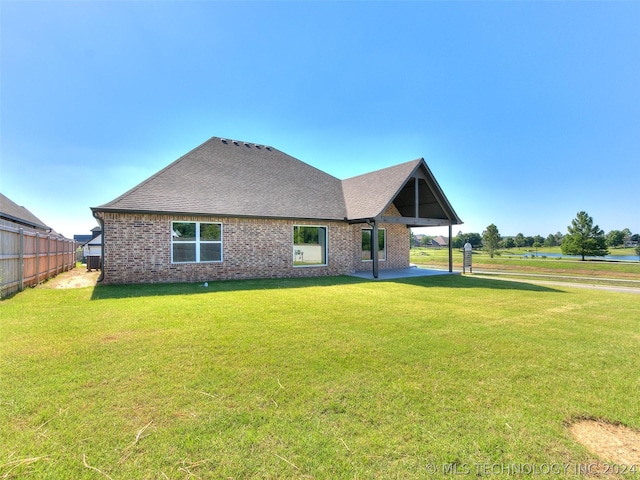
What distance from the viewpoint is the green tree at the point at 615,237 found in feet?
262

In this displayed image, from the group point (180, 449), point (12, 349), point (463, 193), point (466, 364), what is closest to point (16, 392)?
point (12, 349)

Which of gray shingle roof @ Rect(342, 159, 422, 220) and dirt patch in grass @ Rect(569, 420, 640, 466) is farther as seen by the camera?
gray shingle roof @ Rect(342, 159, 422, 220)

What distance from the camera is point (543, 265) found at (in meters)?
32.6

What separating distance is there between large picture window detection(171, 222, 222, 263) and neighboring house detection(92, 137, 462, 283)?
Answer: 4 centimetres

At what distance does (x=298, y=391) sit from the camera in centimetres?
313

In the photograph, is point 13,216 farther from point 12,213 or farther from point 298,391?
point 298,391

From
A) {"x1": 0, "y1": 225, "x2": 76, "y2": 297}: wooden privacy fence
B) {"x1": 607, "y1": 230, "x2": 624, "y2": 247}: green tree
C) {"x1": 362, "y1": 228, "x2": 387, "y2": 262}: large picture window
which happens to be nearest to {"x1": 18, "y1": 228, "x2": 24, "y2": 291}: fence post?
{"x1": 0, "y1": 225, "x2": 76, "y2": 297}: wooden privacy fence

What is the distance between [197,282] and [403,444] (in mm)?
10839

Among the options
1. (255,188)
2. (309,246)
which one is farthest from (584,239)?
(255,188)

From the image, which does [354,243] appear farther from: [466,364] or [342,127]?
[466,364]

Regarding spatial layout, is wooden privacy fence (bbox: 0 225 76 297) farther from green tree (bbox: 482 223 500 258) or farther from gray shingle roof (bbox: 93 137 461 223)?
green tree (bbox: 482 223 500 258)

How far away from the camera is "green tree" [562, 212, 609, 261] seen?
4178cm

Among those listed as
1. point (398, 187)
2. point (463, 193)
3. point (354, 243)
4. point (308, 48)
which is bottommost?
point (354, 243)

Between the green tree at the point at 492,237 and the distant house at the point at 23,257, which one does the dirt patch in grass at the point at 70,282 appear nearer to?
the distant house at the point at 23,257
